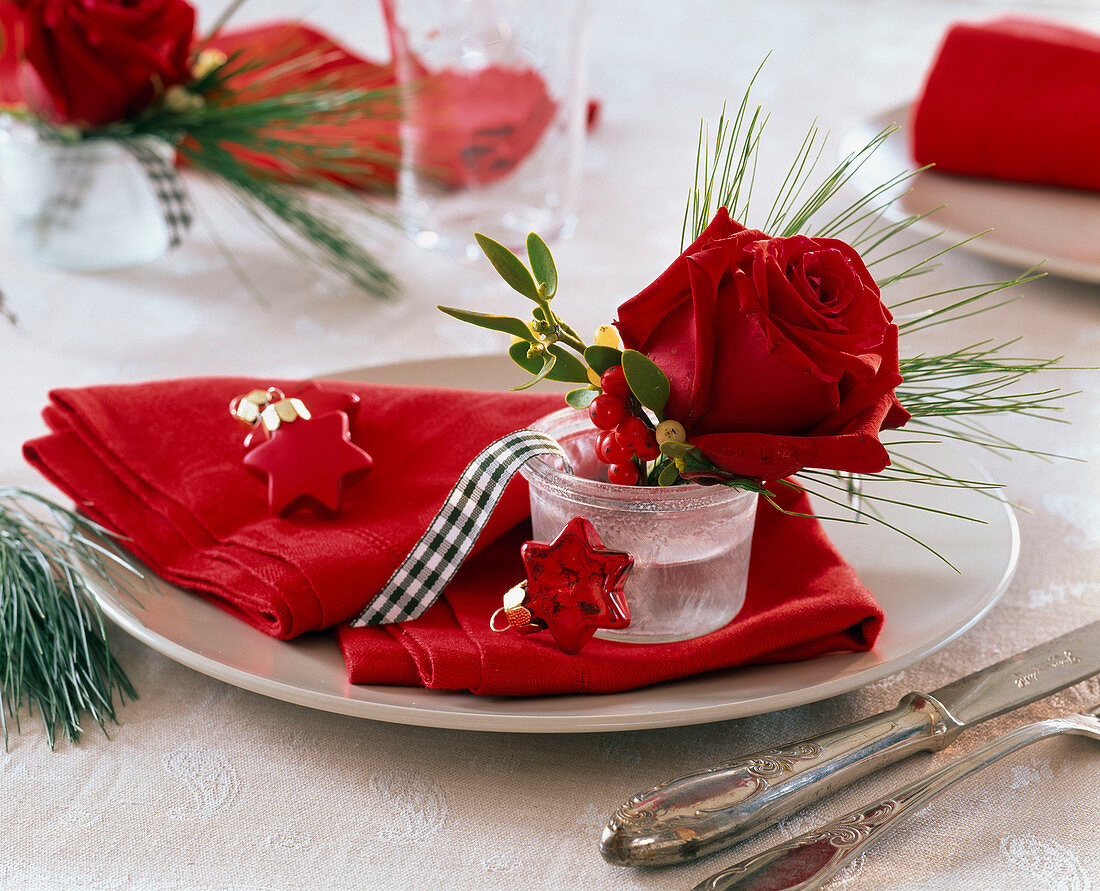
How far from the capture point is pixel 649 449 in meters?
0.37

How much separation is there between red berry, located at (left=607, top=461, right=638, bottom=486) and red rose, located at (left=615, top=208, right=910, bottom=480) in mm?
31

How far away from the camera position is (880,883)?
0.33 metres

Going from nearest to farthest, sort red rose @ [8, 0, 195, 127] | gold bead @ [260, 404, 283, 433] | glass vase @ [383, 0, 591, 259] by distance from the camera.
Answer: gold bead @ [260, 404, 283, 433]
red rose @ [8, 0, 195, 127]
glass vase @ [383, 0, 591, 259]

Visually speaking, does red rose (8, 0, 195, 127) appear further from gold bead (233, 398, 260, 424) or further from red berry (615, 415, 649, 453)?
red berry (615, 415, 649, 453)

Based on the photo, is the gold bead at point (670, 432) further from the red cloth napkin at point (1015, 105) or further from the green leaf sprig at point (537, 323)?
the red cloth napkin at point (1015, 105)

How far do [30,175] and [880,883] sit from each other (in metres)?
0.66

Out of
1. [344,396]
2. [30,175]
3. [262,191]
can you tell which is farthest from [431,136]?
[344,396]

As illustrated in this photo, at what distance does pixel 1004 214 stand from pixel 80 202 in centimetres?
62

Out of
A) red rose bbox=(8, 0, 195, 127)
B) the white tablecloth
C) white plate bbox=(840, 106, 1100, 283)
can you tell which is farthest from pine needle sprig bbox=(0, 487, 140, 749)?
white plate bbox=(840, 106, 1100, 283)

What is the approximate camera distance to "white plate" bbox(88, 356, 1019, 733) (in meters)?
0.36

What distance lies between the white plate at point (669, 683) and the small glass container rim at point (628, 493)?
0.19 feet

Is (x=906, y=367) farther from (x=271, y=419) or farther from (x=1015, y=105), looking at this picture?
(x=1015, y=105)

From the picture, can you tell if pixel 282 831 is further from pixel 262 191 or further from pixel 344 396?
pixel 262 191

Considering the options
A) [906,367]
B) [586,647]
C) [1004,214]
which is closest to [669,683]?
[586,647]
